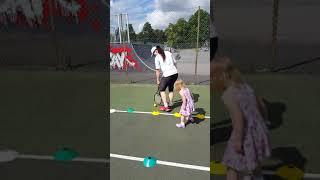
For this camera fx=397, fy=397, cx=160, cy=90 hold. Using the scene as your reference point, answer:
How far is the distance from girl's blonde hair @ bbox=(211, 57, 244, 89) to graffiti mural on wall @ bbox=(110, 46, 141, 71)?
13.1m

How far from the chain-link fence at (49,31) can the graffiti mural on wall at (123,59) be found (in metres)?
2.52

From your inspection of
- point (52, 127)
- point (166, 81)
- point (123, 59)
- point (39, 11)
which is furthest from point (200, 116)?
point (39, 11)

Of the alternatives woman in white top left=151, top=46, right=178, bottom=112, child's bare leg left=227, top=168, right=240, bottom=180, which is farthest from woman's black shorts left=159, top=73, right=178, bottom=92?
child's bare leg left=227, top=168, right=240, bottom=180

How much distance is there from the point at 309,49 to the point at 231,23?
579 cm

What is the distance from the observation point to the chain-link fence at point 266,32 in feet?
61.7

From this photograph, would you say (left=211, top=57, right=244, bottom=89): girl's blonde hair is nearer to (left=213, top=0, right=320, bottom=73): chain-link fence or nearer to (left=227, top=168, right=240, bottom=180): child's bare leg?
(left=227, top=168, right=240, bottom=180): child's bare leg

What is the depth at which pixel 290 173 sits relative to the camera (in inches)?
183

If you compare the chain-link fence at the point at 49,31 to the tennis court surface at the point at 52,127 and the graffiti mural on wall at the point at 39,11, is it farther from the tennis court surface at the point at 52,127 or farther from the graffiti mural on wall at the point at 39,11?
the tennis court surface at the point at 52,127

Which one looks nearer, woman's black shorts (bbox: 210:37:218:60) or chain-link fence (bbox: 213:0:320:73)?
woman's black shorts (bbox: 210:37:218:60)

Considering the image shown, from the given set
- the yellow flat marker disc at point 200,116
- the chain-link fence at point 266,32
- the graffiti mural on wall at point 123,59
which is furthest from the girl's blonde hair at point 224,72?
the chain-link fence at point 266,32

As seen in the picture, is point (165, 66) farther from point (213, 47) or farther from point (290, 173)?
point (213, 47)

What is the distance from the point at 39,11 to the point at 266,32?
1171 centimetres

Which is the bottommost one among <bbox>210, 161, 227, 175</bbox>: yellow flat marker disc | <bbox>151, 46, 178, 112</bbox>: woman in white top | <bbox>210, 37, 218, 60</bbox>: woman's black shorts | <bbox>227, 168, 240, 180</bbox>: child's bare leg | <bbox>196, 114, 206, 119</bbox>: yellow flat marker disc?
<bbox>210, 161, 227, 175</bbox>: yellow flat marker disc

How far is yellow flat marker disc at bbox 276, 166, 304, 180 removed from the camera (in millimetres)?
4602
